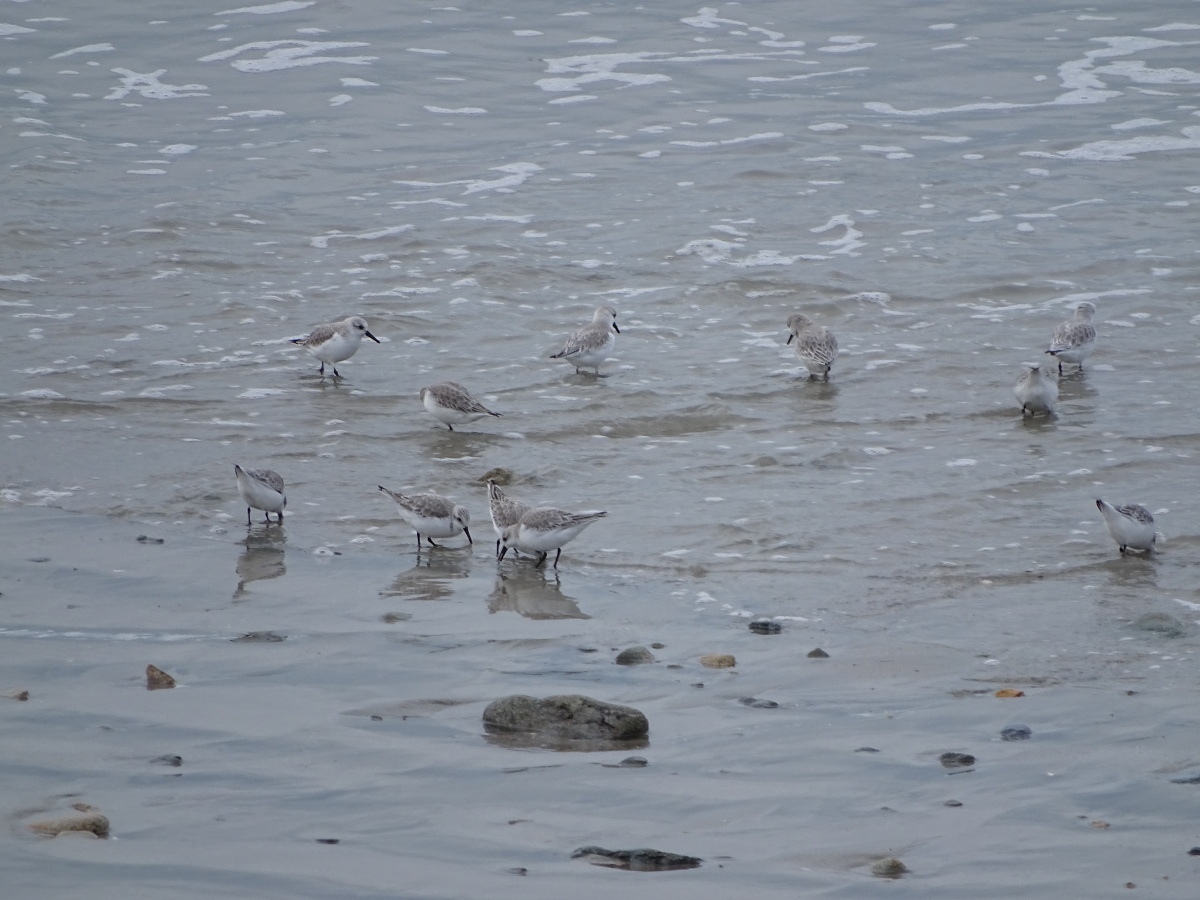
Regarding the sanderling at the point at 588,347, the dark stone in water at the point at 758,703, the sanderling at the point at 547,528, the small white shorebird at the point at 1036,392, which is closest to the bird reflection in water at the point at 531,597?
the sanderling at the point at 547,528

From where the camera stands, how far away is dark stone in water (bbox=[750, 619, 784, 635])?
23.7 feet

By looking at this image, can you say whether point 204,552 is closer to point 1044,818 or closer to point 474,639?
point 474,639

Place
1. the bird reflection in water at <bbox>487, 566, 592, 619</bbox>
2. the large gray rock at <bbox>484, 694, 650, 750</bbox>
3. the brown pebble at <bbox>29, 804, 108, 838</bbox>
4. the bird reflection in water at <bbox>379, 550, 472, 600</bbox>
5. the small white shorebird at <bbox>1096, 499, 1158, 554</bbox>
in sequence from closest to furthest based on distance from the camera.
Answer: the brown pebble at <bbox>29, 804, 108, 838</bbox>
the large gray rock at <bbox>484, 694, 650, 750</bbox>
the bird reflection in water at <bbox>487, 566, 592, 619</bbox>
the bird reflection in water at <bbox>379, 550, 472, 600</bbox>
the small white shorebird at <bbox>1096, 499, 1158, 554</bbox>

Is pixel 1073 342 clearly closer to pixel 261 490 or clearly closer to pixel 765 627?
pixel 765 627

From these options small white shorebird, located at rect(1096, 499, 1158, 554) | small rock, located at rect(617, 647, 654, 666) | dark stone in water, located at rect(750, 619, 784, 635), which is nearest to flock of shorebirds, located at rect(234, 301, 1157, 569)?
small white shorebird, located at rect(1096, 499, 1158, 554)

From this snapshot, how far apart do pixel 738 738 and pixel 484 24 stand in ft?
82.4

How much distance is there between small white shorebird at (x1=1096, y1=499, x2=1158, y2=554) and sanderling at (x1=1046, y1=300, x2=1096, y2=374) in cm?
469

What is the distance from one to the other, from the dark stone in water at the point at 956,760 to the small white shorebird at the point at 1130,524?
351 cm

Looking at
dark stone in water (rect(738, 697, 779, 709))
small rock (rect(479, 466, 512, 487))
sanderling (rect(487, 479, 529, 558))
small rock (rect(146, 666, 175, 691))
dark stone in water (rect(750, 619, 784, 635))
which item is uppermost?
small rock (rect(146, 666, 175, 691))

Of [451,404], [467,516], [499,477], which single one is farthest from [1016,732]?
[451,404]

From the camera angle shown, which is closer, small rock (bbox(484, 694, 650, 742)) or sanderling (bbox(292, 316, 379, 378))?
small rock (bbox(484, 694, 650, 742))

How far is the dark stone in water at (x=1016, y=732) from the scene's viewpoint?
219 inches

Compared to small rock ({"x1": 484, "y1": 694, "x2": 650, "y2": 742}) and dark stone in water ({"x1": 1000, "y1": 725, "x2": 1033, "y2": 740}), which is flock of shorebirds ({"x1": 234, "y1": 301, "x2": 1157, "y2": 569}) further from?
dark stone in water ({"x1": 1000, "y1": 725, "x2": 1033, "y2": 740})

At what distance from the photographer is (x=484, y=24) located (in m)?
28.5
